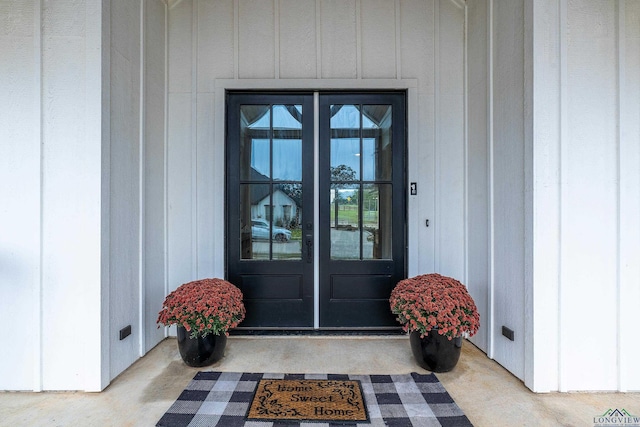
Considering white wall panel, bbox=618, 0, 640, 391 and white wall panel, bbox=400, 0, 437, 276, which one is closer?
white wall panel, bbox=618, 0, 640, 391

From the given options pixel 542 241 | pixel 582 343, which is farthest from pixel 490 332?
pixel 542 241

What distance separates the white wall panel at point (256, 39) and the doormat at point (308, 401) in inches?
110

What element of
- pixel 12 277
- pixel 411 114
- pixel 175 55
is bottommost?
pixel 12 277

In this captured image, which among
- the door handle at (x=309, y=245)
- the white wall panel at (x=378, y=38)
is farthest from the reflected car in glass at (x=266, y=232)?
the white wall panel at (x=378, y=38)

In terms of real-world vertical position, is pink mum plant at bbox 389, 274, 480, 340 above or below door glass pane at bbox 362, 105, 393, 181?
below

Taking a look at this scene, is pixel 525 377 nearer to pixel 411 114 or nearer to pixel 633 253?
pixel 633 253

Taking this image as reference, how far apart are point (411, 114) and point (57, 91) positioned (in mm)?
2958

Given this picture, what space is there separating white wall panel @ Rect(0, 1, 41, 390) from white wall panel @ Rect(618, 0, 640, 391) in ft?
13.5

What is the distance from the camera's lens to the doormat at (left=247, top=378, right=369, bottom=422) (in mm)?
1828

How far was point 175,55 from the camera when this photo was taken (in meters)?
3.07

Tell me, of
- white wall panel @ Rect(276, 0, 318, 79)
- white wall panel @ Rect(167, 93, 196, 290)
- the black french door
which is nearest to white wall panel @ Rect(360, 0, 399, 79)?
the black french door

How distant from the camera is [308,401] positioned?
6.48ft

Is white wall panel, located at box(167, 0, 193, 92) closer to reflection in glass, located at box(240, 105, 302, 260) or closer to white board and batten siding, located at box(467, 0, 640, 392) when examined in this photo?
reflection in glass, located at box(240, 105, 302, 260)

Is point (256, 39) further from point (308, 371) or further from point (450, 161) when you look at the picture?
point (308, 371)
